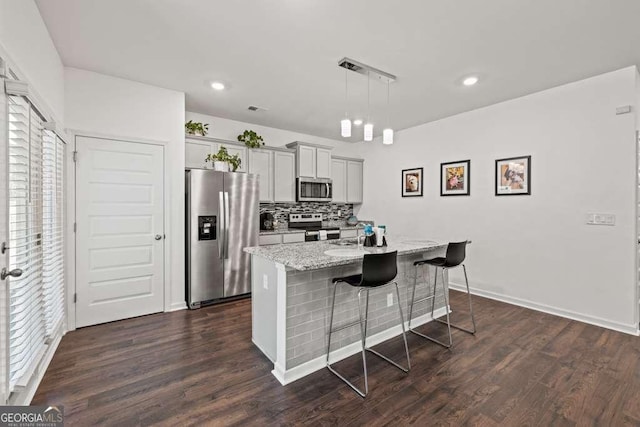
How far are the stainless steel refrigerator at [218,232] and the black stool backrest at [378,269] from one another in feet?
7.52

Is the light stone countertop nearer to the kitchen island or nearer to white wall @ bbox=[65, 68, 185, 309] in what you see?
the kitchen island

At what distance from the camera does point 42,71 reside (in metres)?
2.28

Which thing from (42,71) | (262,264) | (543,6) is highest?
(543,6)

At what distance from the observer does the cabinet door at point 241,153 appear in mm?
4516

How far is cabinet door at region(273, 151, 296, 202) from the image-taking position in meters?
4.99

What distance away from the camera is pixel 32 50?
81.3 inches

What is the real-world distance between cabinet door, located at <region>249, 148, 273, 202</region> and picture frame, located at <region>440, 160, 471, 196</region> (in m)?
2.77

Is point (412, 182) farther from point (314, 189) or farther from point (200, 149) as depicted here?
point (200, 149)

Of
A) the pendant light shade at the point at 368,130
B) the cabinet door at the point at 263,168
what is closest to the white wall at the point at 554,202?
the pendant light shade at the point at 368,130

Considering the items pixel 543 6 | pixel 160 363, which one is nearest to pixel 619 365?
pixel 543 6

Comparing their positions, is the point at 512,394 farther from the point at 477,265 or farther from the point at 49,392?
the point at 49,392

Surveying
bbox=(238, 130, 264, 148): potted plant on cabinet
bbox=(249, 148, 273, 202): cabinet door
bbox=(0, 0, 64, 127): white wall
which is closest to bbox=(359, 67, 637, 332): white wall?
bbox=(249, 148, 273, 202): cabinet door

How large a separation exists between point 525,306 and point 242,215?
12.5 ft

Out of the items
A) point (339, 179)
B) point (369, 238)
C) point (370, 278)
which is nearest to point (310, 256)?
point (370, 278)
